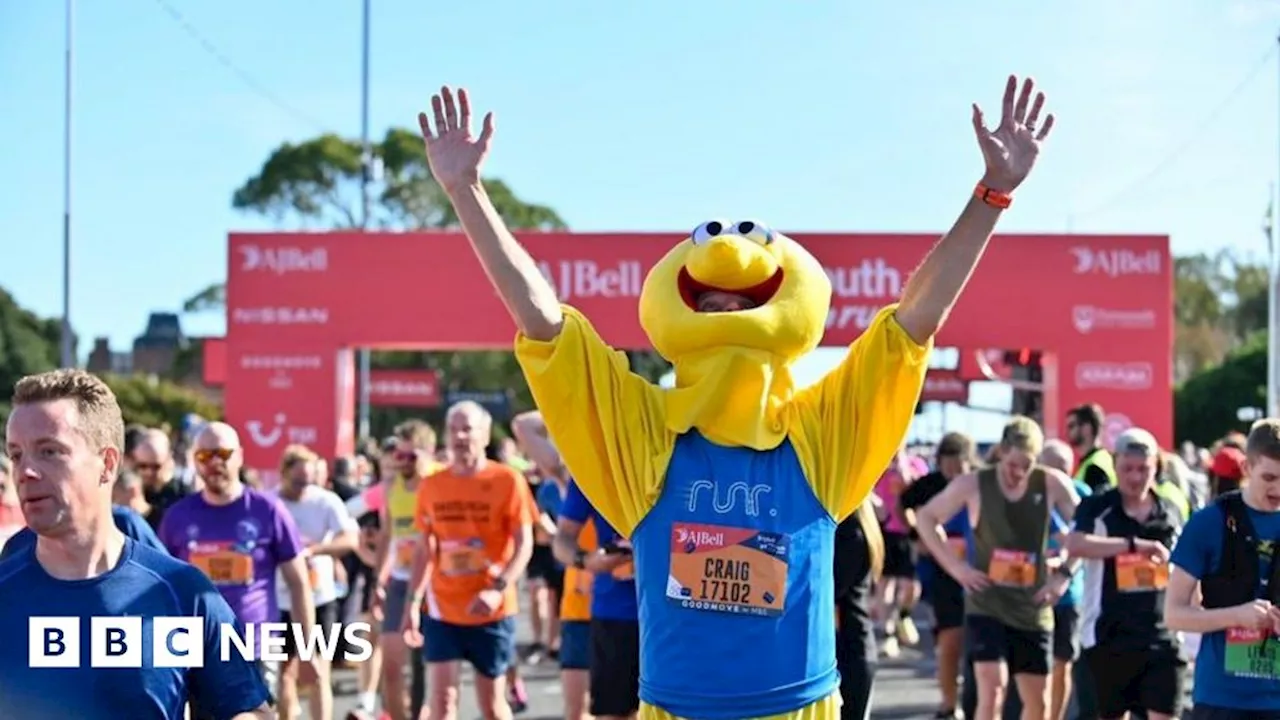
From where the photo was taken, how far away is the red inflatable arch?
17.7m

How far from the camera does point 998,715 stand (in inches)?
307

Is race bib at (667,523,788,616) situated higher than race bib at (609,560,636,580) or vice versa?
race bib at (667,523,788,616)

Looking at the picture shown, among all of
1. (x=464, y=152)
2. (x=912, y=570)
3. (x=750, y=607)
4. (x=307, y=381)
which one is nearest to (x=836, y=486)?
(x=750, y=607)

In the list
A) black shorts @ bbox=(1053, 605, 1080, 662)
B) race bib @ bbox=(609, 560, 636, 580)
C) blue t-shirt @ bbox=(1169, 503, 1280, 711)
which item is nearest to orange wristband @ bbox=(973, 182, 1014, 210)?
blue t-shirt @ bbox=(1169, 503, 1280, 711)

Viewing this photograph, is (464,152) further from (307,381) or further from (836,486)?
(307,381)

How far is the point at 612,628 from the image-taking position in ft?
23.4

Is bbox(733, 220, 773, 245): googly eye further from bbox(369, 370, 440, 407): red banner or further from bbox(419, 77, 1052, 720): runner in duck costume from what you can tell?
bbox(369, 370, 440, 407): red banner

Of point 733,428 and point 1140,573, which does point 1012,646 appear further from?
point 733,428

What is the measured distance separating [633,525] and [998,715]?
485 cm

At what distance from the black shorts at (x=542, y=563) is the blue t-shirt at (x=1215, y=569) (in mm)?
7217

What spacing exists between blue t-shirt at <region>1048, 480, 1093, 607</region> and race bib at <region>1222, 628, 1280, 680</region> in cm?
263

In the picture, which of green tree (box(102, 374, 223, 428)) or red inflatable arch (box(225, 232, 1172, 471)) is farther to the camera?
green tree (box(102, 374, 223, 428))

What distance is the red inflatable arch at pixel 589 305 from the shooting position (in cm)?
1772

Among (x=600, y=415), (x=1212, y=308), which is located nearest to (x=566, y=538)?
(x=600, y=415)
